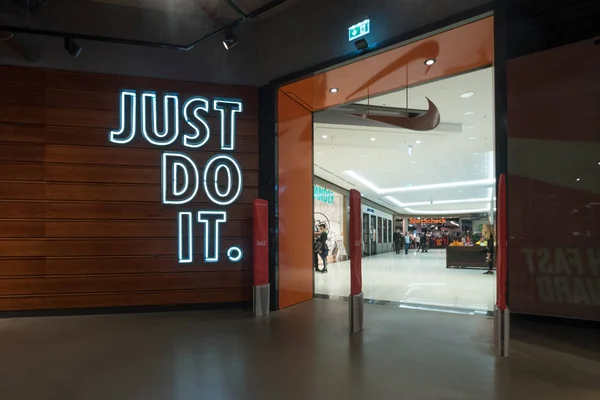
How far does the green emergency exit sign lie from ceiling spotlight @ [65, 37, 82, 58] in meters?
3.69

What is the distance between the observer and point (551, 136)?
495 centimetres

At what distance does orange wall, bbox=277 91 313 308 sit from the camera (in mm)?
6164

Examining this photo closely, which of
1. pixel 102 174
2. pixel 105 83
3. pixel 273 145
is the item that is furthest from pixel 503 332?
pixel 105 83

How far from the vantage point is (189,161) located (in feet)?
19.6

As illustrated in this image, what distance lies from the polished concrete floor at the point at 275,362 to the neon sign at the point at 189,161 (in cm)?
136

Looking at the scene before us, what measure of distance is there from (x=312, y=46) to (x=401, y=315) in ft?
13.2

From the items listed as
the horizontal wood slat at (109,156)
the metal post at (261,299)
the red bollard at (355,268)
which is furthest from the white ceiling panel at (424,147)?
the metal post at (261,299)

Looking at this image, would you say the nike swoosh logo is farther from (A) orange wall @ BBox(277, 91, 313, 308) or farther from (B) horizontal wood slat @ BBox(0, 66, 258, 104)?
(B) horizontal wood slat @ BBox(0, 66, 258, 104)

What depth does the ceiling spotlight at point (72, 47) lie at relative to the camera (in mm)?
5148

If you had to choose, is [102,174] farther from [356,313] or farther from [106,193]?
[356,313]

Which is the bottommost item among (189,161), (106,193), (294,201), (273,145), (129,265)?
(129,265)

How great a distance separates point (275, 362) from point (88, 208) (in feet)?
12.6

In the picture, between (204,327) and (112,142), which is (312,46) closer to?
(112,142)

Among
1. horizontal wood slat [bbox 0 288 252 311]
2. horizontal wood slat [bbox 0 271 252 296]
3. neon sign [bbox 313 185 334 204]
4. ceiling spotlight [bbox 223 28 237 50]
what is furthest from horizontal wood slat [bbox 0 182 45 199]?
neon sign [bbox 313 185 334 204]
